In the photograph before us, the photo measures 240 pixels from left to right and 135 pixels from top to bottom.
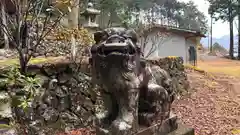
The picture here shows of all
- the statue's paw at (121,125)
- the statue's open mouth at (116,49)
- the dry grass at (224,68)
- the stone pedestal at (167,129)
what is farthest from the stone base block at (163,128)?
the dry grass at (224,68)

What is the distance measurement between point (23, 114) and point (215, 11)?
2499cm

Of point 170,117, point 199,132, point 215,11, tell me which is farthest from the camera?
point 215,11

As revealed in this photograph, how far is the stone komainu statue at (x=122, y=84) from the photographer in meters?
2.41

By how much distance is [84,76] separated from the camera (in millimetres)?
5094

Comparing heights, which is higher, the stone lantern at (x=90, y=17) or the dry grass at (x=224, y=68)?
the stone lantern at (x=90, y=17)

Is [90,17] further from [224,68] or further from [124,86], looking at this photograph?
[124,86]

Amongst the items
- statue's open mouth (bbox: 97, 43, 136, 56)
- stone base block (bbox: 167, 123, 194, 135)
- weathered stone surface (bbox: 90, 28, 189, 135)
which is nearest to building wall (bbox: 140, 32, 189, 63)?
stone base block (bbox: 167, 123, 194, 135)

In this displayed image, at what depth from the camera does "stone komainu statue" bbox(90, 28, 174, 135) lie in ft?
7.91

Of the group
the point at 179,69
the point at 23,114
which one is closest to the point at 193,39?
the point at 179,69

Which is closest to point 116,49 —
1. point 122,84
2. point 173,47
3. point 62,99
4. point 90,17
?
point 122,84

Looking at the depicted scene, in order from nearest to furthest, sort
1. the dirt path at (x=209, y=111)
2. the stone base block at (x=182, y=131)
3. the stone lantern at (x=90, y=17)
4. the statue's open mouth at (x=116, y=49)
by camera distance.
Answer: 1. the statue's open mouth at (x=116, y=49)
2. the stone base block at (x=182, y=131)
3. the dirt path at (x=209, y=111)
4. the stone lantern at (x=90, y=17)

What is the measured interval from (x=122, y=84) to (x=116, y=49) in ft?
1.04

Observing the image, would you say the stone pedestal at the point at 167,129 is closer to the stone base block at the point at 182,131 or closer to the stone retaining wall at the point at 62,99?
the stone base block at the point at 182,131

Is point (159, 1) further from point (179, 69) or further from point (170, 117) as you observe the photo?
point (170, 117)
